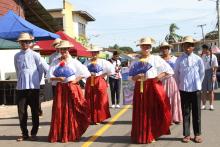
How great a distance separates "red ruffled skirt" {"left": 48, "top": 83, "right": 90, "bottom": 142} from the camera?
9.29 metres

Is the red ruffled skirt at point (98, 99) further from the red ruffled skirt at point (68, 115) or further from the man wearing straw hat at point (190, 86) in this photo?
the man wearing straw hat at point (190, 86)

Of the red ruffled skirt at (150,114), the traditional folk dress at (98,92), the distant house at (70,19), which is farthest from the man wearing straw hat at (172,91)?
the distant house at (70,19)

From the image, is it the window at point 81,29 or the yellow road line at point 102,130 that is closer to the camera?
the yellow road line at point 102,130

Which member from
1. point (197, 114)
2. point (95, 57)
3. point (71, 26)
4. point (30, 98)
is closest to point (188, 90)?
point (197, 114)

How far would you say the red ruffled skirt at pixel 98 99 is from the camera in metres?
12.0

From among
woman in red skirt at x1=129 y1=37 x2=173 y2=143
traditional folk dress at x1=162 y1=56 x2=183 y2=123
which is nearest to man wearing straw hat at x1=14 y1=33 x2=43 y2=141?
woman in red skirt at x1=129 y1=37 x2=173 y2=143

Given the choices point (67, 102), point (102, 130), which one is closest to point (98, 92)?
point (102, 130)

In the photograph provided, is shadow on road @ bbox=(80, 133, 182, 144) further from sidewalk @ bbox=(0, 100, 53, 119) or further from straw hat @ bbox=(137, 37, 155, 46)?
sidewalk @ bbox=(0, 100, 53, 119)

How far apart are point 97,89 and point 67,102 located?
2888 millimetres

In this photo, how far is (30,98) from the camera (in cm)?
976

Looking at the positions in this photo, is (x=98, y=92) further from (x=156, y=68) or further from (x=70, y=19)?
(x=70, y=19)

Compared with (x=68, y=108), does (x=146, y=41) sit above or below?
above

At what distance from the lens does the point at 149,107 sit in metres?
8.95

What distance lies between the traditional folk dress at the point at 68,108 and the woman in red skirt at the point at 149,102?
1.04 metres
